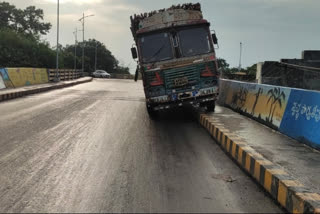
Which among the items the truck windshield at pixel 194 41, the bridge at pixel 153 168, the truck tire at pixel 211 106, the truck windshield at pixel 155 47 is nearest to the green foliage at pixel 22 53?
the truck windshield at pixel 155 47

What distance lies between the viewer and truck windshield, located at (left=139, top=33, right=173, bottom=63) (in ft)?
40.0

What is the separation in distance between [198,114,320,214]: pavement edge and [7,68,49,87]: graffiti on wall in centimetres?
1951

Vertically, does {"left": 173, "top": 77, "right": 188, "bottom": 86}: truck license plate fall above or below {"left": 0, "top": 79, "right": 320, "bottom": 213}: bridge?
above

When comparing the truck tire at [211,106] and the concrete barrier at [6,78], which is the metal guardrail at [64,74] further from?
the truck tire at [211,106]

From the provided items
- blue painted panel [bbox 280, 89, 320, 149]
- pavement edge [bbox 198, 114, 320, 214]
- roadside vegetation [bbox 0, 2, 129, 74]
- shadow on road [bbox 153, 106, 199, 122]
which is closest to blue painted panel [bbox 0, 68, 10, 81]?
shadow on road [bbox 153, 106, 199, 122]

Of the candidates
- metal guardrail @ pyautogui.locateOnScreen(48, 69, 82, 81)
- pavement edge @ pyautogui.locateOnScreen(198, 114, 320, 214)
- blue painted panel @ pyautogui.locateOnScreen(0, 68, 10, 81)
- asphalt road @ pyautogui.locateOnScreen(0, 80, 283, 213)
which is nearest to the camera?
pavement edge @ pyautogui.locateOnScreen(198, 114, 320, 214)

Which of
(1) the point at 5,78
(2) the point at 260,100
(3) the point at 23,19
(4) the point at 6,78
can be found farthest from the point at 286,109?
(3) the point at 23,19

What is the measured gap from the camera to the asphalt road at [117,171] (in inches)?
188

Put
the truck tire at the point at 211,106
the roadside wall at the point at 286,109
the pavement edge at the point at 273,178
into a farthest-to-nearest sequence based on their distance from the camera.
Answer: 1. the truck tire at the point at 211,106
2. the roadside wall at the point at 286,109
3. the pavement edge at the point at 273,178

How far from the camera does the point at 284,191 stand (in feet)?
16.4

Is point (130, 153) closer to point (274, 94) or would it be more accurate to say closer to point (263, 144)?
point (263, 144)

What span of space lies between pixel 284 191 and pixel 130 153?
3254mm

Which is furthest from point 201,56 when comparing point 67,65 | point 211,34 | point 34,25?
point 34,25

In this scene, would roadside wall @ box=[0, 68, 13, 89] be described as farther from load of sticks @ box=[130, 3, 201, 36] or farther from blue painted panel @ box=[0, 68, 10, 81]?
load of sticks @ box=[130, 3, 201, 36]
